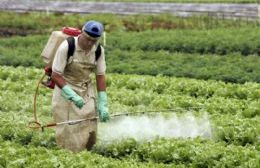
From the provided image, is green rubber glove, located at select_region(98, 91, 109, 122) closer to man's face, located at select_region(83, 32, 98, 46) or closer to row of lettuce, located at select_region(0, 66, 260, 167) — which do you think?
row of lettuce, located at select_region(0, 66, 260, 167)

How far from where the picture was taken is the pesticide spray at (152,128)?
450 inches

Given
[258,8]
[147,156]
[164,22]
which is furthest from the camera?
[258,8]

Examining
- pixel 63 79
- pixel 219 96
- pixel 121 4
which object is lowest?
pixel 121 4

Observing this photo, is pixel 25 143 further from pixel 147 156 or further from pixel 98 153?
pixel 147 156

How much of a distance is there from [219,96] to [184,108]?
1719 mm

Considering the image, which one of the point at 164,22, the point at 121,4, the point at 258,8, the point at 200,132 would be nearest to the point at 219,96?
the point at 200,132

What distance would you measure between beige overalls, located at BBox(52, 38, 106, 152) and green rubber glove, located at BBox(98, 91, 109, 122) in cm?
18

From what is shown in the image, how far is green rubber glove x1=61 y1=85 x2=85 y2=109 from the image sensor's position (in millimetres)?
10086

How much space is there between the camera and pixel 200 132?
38.1 ft

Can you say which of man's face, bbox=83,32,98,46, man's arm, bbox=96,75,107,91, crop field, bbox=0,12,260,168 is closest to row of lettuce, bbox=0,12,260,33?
crop field, bbox=0,12,260,168

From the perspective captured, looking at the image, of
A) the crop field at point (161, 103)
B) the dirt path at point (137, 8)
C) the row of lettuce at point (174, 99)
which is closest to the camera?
the crop field at point (161, 103)

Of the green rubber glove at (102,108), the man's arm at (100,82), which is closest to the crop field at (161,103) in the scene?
the green rubber glove at (102,108)

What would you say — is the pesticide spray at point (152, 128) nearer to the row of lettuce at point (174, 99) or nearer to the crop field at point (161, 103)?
the crop field at point (161, 103)

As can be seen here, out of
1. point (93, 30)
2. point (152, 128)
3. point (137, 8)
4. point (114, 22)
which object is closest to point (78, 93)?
point (93, 30)
